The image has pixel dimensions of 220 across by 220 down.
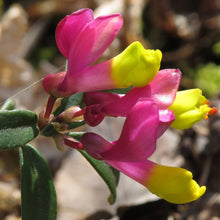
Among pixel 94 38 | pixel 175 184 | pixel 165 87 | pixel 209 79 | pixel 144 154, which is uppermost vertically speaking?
pixel 94 38

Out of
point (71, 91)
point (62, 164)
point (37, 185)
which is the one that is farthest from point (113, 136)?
point (71, 91)


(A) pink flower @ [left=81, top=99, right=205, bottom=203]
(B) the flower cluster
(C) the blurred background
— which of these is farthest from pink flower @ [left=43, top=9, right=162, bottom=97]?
(C) the blurred background

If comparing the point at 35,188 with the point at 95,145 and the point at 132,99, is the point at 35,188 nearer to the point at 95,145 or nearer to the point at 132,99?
the point at 95,145

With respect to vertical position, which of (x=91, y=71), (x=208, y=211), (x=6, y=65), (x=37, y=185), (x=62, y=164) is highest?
(x=91, y=71)

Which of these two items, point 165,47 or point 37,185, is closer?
point 37,185

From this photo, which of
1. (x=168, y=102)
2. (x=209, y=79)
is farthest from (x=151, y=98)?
(x=209, y=79)

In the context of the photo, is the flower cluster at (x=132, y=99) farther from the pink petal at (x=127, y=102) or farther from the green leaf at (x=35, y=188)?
the green leaf at (x=35, y=188)

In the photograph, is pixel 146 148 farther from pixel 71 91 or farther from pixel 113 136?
pixel 113 136
